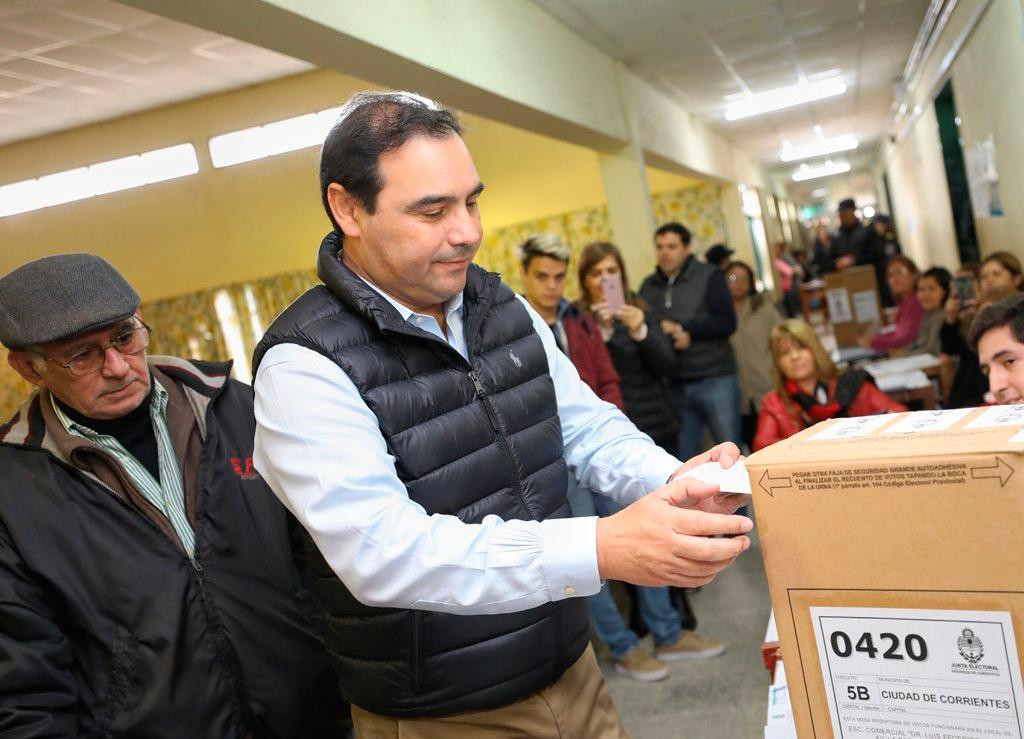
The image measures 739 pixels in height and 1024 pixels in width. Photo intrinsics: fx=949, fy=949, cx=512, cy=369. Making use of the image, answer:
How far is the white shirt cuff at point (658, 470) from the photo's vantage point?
156 cm

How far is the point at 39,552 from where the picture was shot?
1.69 metres

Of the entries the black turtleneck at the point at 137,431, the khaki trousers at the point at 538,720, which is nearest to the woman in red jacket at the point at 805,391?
the khaki trousers at the point at 538,720

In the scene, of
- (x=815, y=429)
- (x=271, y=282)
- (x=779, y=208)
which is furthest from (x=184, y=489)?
(x=779, y=208)

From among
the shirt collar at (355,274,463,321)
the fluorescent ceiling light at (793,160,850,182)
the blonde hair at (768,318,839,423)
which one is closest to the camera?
the shirt collar at (355,274,463,321)

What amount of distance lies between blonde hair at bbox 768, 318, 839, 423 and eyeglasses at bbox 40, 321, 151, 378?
2.81 meters

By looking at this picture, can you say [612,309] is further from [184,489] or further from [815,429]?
[815,429]

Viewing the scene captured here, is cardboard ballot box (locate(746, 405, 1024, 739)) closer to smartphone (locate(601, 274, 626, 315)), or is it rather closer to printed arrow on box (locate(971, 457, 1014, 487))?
printed arrow on box (locate(971, 457, 1014, 487))

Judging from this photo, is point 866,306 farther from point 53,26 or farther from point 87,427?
point 87,427

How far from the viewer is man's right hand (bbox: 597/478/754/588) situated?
1.14 meters

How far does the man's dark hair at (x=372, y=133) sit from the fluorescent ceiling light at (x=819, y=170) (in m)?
21.5

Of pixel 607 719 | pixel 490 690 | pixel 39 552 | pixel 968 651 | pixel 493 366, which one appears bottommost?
pixel 607 719

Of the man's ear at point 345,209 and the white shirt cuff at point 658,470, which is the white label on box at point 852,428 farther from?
the man's ear at point 345,209

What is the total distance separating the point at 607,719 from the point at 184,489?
940mm

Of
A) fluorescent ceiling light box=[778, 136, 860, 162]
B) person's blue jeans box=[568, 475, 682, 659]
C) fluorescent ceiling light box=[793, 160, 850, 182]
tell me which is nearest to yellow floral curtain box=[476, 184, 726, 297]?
person's blue jeans box=[568, 475, 682, 659]
